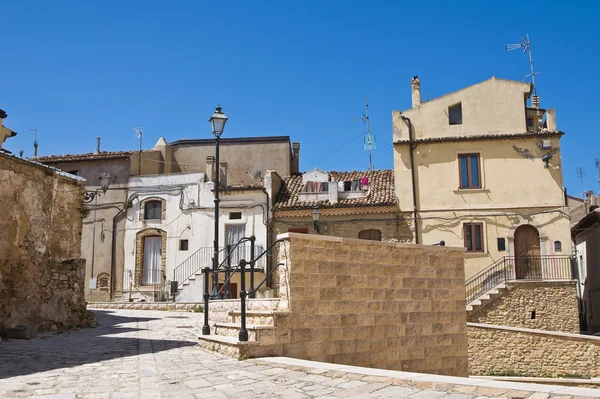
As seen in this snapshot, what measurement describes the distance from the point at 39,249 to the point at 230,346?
7.02 metres

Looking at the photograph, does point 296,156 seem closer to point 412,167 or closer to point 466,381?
point 412,167

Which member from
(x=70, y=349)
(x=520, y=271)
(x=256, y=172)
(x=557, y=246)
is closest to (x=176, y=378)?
(x=70, y=349)

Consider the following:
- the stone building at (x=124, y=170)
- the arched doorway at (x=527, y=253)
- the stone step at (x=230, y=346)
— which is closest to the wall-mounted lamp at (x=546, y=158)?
the arched doorway at (x=527, y=253)

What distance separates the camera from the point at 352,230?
2439 cm

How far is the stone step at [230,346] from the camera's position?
7.82 meters

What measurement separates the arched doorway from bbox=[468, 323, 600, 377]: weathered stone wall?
375cm

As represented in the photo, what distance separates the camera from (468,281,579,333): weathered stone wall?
Answer: 70.1 feet

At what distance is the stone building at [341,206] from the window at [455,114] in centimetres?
395

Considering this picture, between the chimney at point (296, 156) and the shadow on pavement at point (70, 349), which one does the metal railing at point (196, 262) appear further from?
the shadow on pavement at point (70, 349)

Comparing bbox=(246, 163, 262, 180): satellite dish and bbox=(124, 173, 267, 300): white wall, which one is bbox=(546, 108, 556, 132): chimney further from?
bbox=(246, 163, 262, 180): satellite dish

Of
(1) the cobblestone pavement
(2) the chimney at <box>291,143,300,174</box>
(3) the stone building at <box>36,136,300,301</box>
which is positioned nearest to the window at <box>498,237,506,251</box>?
(3) the stone building at <box>36,136,300,301</box>

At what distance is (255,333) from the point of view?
8.03 metres

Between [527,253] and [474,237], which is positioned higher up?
[474,237]

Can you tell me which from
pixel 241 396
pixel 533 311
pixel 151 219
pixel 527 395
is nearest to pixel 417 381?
pixel 527 395
